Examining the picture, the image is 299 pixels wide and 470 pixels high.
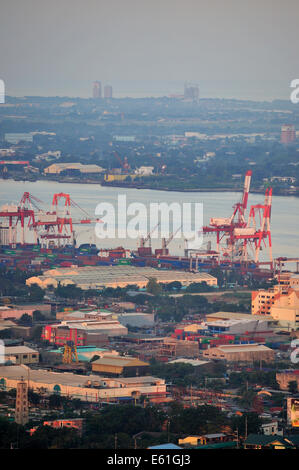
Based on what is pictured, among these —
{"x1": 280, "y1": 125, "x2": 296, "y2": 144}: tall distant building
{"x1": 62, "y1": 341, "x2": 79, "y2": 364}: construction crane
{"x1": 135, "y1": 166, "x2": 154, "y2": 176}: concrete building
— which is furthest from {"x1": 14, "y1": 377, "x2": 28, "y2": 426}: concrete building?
{"x1": 280, "y1": 125, "x2": 296, "y2": 144}: tall distant building

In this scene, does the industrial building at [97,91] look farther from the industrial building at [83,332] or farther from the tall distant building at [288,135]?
the industrial building at [83,332]

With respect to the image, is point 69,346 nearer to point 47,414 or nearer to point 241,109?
point 47,414

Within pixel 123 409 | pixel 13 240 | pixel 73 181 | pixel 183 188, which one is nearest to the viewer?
pixel 123 409

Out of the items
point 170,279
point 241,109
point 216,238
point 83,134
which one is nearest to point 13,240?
point 216,238

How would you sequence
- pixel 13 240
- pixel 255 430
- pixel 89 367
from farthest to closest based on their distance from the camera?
1. pixel 13 240
2. pixel 89 367
3. pixel 255 430

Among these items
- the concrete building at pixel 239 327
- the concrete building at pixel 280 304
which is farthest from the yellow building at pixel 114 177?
the concrete building at pixel 239 327

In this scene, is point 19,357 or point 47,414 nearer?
point 47,414

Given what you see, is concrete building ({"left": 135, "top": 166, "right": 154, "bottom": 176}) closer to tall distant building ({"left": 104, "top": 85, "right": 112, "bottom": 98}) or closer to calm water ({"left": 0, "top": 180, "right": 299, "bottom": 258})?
calm water ({"left": 0, "top": 180, "right": 299, "bottom": 258})
